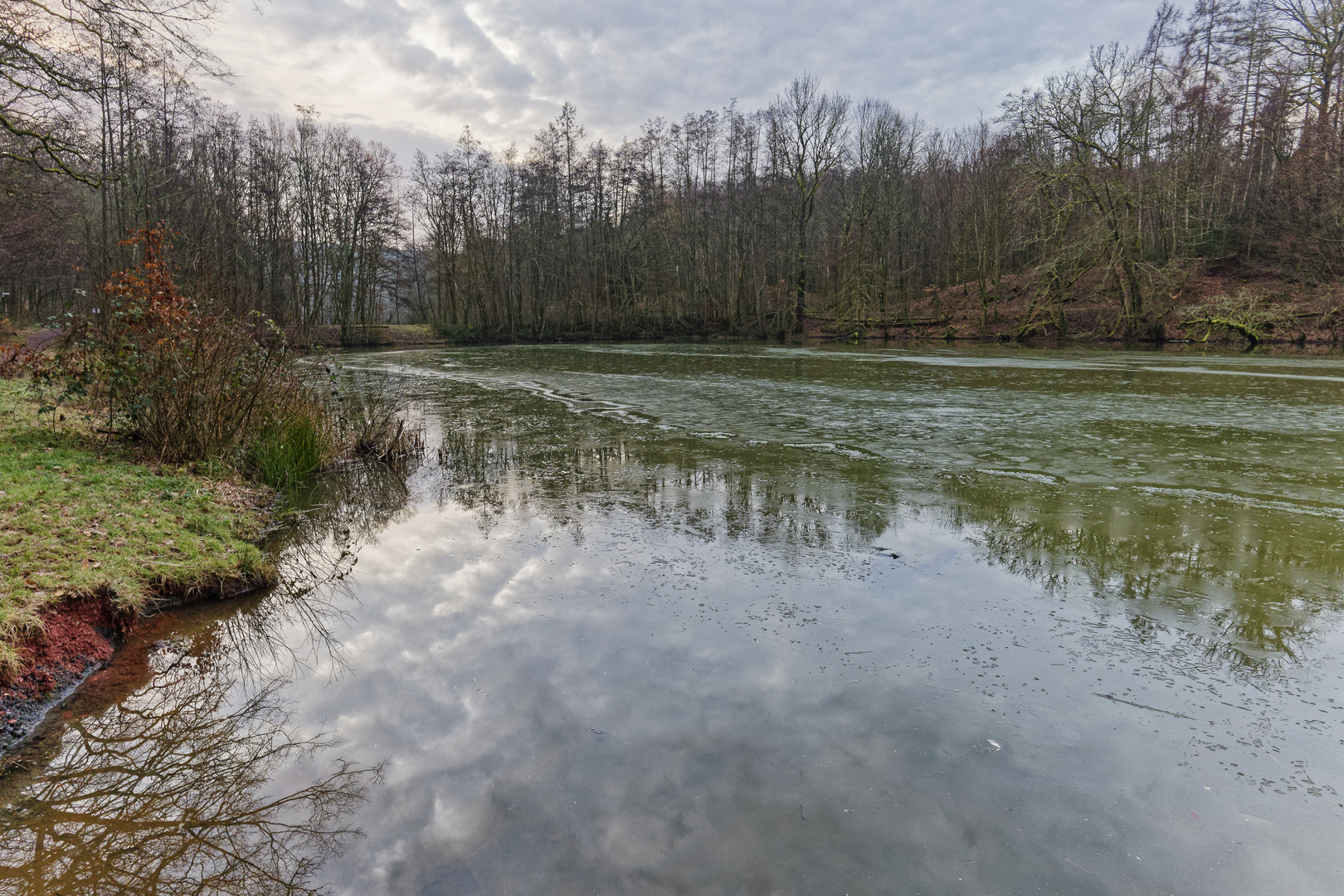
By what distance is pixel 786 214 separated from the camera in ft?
132


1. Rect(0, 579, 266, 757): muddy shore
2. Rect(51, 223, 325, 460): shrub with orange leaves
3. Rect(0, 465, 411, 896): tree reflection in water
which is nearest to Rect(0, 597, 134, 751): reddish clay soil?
Rect(0, 579, 266, 757): muddy shore

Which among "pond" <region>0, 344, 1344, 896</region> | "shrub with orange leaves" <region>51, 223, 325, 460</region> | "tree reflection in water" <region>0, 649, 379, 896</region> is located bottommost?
"tree reflection in water" <region>0, 649, 379, 896</region>

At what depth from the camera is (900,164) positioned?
3756 centimetres

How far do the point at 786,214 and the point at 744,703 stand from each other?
133 ft

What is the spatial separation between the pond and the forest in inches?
222

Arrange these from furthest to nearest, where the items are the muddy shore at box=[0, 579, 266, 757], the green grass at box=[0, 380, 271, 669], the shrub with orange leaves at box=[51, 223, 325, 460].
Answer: the shrub with orange leaves at box=[51, 223, 325, 460] → the green grass at box=[0, 380, 271, 669] → the muddy shore at box=[0, 579, 266, 757]

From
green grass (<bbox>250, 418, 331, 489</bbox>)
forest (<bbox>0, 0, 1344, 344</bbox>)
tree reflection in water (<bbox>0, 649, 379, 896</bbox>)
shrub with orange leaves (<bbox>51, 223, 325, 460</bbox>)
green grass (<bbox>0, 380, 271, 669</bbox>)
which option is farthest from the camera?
forest (<bbox>0, 0, 1344, 344</bbox>)

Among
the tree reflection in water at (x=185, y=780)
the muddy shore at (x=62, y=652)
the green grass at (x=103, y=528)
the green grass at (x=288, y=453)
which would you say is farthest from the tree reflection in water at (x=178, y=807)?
the green grass at (x=288, y=453)

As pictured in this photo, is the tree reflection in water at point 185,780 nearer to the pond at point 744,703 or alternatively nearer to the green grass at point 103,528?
the pond at point 744,703

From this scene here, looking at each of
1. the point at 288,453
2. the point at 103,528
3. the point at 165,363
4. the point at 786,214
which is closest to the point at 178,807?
the point at 103,528

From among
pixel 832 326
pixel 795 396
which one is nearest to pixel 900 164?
pixel 832 326

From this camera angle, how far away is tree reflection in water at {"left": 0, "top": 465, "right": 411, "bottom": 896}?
223 cm

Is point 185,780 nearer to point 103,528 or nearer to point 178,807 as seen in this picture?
point 178,807

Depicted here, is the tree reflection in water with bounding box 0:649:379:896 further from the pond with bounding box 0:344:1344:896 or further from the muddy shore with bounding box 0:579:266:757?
the muddy shore with bounding box 0:579:266:757
